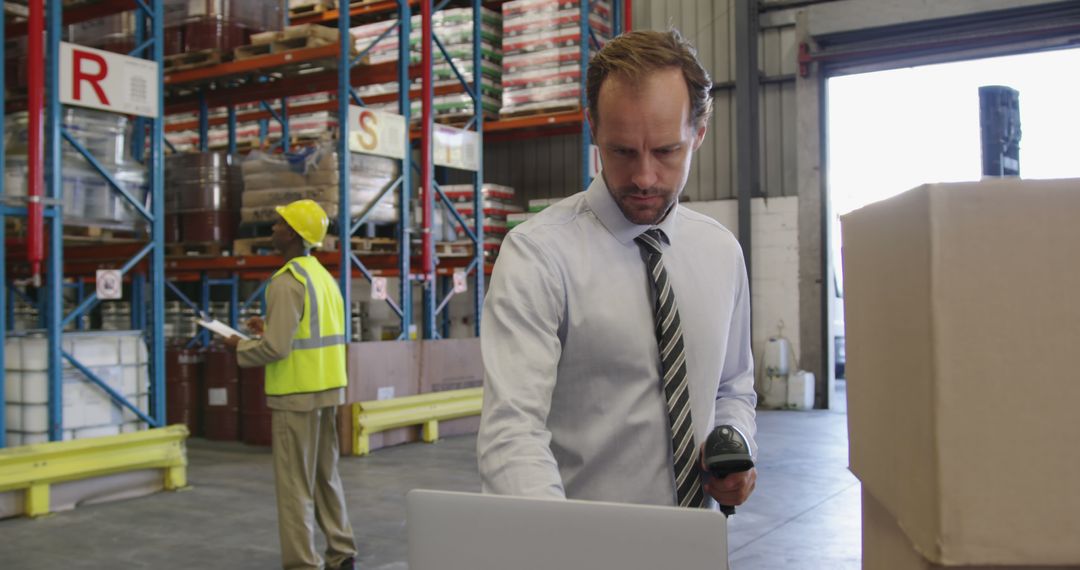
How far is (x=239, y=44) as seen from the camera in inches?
384

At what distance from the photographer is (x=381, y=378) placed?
9266 mm

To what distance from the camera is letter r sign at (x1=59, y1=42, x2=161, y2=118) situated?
6.45 metres

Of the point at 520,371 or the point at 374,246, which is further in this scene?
the point at 374,246

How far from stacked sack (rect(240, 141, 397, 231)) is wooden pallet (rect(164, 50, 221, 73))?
1.05 metres

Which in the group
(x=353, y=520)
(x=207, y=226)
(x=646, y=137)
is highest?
(x=207, y=226)

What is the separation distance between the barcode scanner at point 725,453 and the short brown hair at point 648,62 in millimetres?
581

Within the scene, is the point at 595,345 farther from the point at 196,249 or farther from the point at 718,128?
the point at 718,128

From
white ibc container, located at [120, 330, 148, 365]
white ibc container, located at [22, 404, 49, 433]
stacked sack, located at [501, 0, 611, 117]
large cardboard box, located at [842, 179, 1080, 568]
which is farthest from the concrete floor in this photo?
stacked sack, located at [501, 0, 611, 117]

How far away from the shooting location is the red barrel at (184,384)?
10.2 meters

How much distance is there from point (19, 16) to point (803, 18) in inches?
368

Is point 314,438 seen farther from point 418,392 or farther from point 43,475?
point 418,392

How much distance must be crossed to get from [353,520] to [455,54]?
7287 mm

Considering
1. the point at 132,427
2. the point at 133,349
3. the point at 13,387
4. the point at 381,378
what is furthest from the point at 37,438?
the point at 381,378

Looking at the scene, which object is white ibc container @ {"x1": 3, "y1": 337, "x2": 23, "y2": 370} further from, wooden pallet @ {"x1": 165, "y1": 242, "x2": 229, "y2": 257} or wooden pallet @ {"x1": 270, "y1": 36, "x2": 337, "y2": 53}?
wooden pallet @ {"x1": 270, "y1": 36, "x2": 337, "y2": 53}
